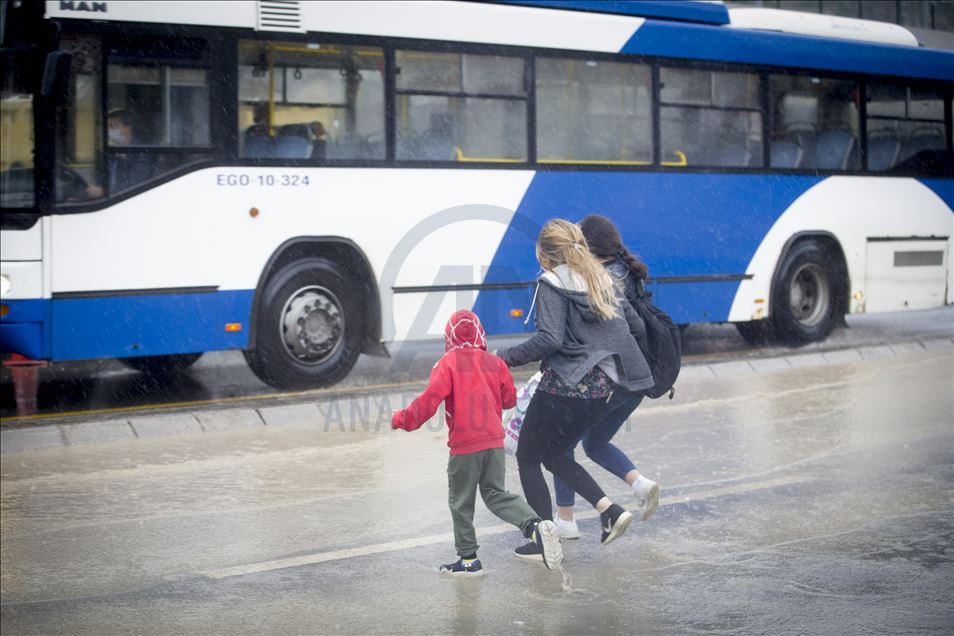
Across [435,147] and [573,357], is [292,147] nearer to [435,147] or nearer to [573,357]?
[435,147]

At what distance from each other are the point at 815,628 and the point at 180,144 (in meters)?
7.33

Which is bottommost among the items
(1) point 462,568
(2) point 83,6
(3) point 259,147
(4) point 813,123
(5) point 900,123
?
(1) point 462,568

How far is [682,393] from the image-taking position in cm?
1182

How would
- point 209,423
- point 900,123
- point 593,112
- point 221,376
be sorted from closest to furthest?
point 209,423 → point 221,376 → point 593,112 → point 900,123

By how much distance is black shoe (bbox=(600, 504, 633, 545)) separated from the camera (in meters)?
6.36

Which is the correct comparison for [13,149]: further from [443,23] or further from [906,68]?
[906,68]

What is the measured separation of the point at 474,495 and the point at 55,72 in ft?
18.9

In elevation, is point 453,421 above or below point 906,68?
below

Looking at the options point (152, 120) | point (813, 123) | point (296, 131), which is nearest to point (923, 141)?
point (813, 123)

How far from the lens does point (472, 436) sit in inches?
239

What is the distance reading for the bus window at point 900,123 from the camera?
16188 millimetres

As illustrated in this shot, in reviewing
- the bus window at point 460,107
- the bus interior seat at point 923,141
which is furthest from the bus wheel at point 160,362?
the bus interior seat at point 923,141

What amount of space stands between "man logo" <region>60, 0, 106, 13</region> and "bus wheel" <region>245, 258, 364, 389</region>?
8.42 feet

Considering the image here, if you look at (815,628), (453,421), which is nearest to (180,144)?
(453,421)
